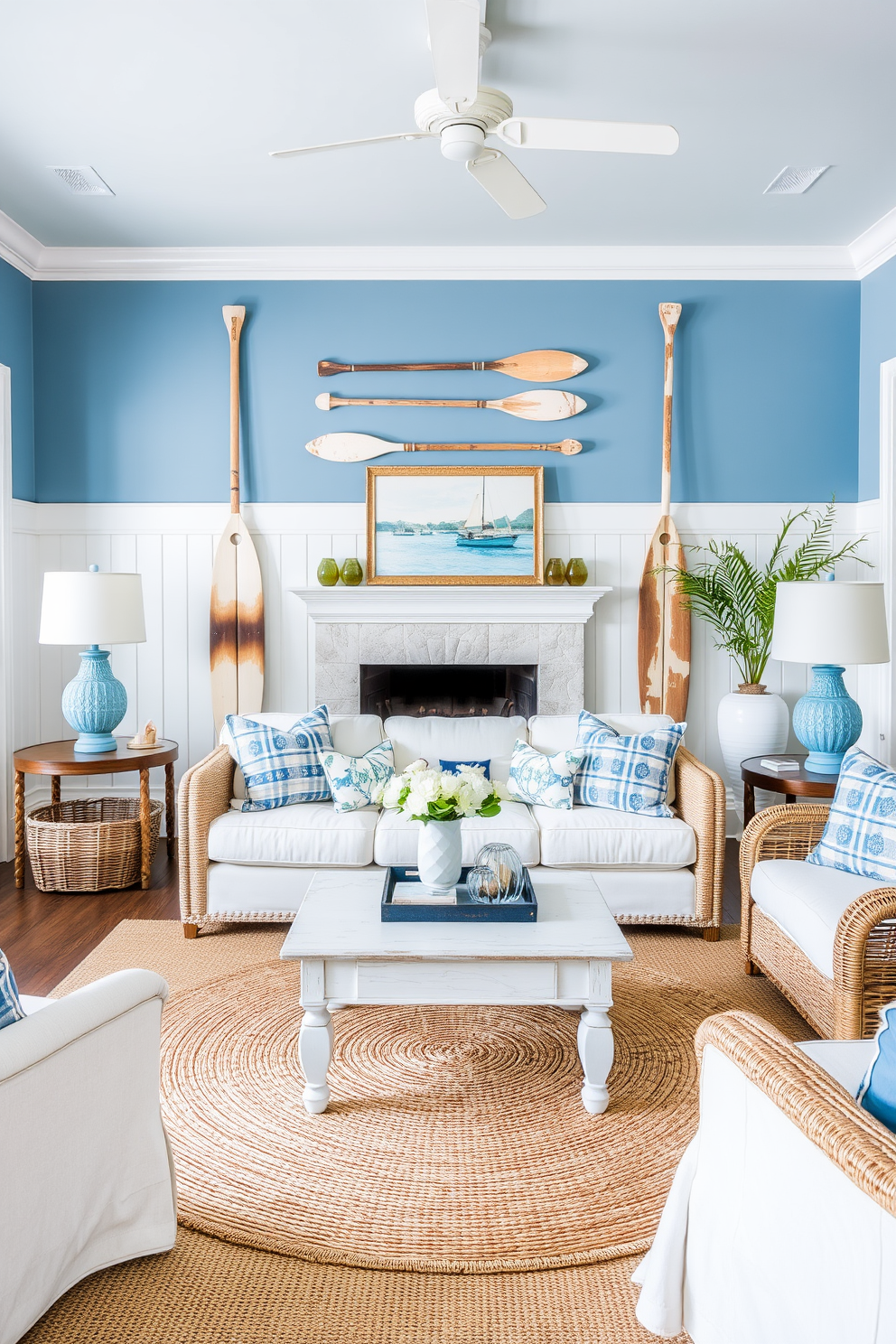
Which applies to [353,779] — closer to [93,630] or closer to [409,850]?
[409,850]

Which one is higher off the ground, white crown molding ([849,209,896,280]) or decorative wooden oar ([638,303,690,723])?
white crown molding ([849,209,896,280])

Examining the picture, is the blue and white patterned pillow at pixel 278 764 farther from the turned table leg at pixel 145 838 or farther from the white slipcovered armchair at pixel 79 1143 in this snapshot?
the white slipcovered armchair at pixel 79 1143

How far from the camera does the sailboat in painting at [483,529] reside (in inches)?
182

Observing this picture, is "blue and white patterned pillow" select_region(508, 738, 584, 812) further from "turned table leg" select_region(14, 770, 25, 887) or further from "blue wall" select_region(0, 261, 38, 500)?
"blue wall" select_region(0, 261, 38, 500)

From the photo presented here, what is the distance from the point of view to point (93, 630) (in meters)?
3.89

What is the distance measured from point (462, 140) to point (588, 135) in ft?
1.13

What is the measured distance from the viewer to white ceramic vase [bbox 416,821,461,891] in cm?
249

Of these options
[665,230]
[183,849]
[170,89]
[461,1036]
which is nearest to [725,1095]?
[461,1036]

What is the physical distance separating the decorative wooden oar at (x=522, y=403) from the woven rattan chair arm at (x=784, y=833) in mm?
2478

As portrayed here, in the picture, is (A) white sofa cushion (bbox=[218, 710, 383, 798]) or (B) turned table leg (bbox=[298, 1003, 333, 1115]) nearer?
(B) turned table leg (bbox=[298, 1003, 333, 1115])

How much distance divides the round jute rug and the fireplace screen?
2018 mm

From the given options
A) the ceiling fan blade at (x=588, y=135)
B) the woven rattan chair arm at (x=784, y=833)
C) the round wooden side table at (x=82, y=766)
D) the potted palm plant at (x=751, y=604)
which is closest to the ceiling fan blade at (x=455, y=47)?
the ceiling fan blade at (x=588, y=135)

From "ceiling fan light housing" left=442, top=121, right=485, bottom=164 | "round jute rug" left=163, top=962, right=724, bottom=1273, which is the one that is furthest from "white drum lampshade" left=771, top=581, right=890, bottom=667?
"ceiling fan light housing" left=442, top=121, right=485, bottom=164

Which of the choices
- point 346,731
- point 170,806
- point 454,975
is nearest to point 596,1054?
point 454,975
